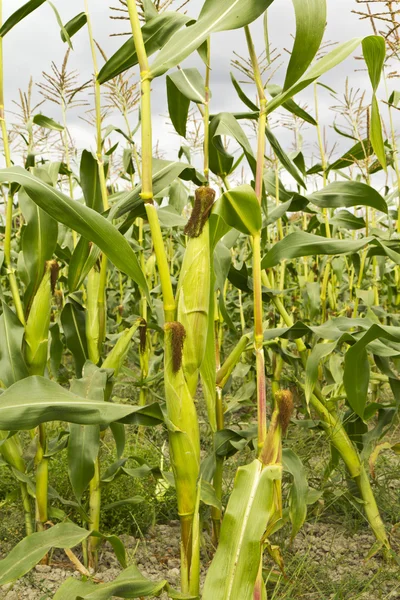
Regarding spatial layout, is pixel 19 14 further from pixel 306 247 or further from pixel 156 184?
pixel 306 247

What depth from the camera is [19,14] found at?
211 centimetres

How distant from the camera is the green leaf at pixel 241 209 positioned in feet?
4.91

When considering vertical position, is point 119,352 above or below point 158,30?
below

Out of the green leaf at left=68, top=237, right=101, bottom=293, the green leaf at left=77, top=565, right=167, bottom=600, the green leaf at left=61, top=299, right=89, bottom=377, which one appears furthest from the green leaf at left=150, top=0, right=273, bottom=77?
the green leaf at left=77, top=565, right=167, bottom=600

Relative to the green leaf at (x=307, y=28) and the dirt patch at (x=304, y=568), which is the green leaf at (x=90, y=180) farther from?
the dirt patch at (x=304, y=568)

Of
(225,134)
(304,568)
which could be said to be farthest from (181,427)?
(304,568)

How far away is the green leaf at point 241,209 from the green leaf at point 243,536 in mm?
630

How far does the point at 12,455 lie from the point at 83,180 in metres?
1.14

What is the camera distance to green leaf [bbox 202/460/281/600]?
1349 millimetres

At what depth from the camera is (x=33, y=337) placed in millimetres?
2168

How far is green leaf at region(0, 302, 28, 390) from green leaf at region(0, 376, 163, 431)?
0.59m

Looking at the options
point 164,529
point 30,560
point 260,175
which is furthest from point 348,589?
point 260,175

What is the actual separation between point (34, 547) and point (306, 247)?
131cm

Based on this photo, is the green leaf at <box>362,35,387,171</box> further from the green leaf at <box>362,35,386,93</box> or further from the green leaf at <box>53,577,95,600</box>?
the green leaf at <box>53,577,95,600</box>
